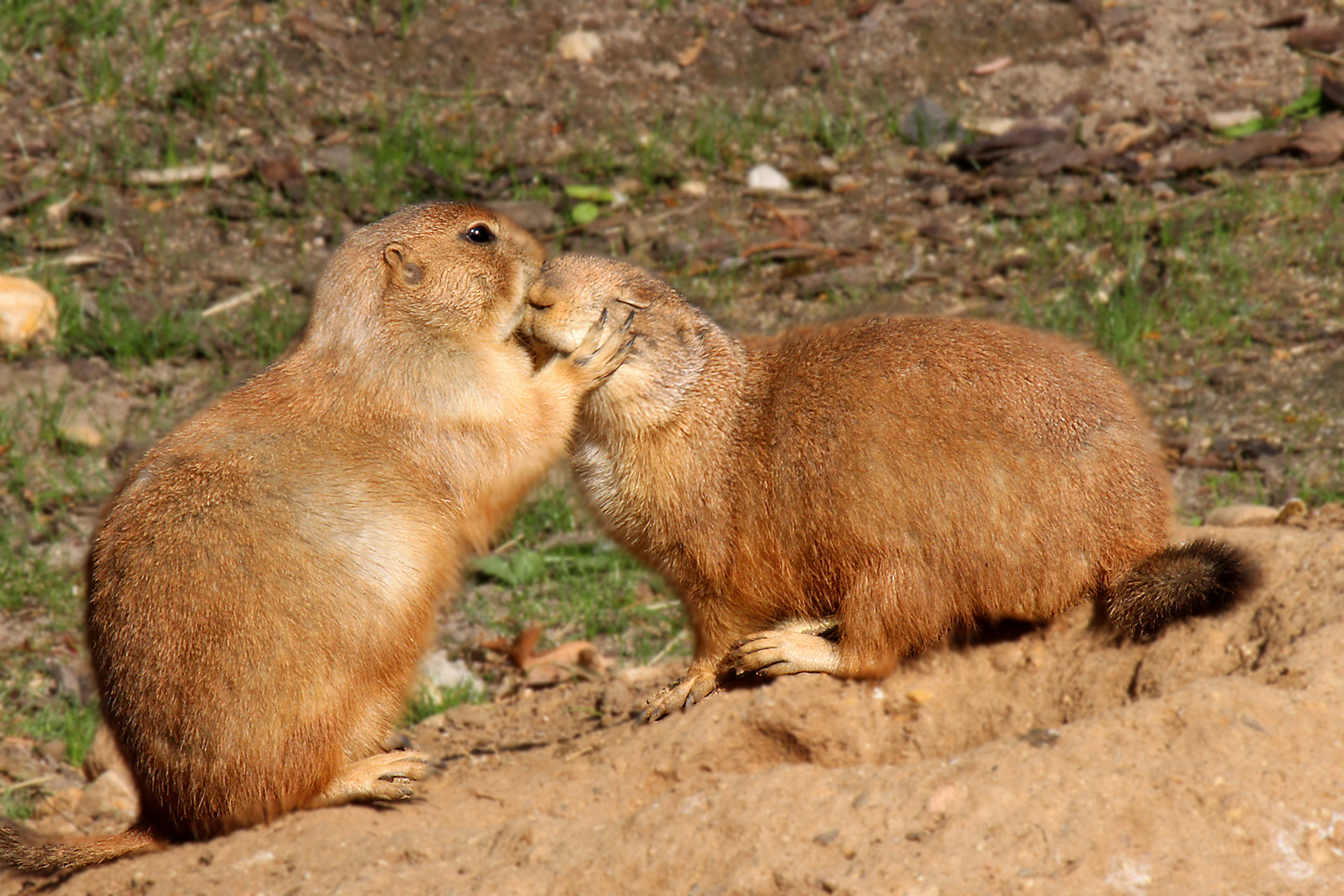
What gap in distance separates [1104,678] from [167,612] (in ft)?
8.44

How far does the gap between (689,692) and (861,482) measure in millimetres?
884

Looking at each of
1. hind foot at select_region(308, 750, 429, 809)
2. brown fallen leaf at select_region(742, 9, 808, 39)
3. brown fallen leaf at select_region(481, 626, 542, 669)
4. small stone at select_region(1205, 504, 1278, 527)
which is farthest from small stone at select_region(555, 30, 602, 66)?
hind foot at select_region(308, 750, 429, 809)

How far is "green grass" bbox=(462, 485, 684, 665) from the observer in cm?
577

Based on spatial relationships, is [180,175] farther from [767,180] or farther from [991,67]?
[991,67]

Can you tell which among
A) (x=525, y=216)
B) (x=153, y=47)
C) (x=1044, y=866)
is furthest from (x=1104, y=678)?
(x=153, y=47)

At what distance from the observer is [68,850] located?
12.3 ft

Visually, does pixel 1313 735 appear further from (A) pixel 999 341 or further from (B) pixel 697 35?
(B) pixel 697 35

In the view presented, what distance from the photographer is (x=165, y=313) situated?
7.39 m

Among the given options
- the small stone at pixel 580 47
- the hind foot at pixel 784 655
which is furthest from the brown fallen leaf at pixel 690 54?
the hind foot at pixel 784 655

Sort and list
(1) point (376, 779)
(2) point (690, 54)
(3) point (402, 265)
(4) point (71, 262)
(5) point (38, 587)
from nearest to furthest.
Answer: (1) point (376, 779) < (3) point (402, 265) < (5) point (38, 587) < (4) point (71, 262) < (2) point (690, 54)

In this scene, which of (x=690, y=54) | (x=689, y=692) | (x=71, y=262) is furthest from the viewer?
(x=690, y=54)

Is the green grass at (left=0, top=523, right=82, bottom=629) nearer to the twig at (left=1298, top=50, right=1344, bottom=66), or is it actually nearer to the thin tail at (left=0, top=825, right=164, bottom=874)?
the thin tail at (left=0, top=825, right=164, bottom=874)

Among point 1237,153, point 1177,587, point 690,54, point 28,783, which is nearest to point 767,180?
point 690,54

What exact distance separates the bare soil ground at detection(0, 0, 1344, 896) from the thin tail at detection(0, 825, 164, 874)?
3.2 inches
